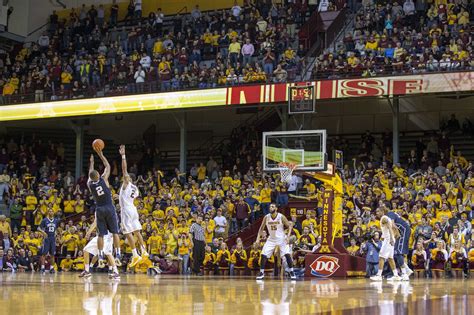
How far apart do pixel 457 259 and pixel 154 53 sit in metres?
19.1

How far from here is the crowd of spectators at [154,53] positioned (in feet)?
108

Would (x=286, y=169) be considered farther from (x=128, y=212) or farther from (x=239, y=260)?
(x=128, y=212)

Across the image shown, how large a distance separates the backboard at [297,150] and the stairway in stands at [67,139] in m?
15.5

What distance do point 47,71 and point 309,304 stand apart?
99.4ft

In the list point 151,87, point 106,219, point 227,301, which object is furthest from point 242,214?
point 227,301

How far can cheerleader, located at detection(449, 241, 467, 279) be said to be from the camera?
74.1 ft

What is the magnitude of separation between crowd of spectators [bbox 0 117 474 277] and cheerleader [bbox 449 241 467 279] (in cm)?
3

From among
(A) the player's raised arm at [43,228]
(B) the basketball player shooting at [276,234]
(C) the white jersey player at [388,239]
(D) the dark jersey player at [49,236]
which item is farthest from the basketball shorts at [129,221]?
(A) the player's raised arm at [43,228]

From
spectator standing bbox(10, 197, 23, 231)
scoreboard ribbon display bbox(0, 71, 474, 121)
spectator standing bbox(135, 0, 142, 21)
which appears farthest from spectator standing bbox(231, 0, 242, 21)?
spectator standing bbox(10, 197, 23, 231)

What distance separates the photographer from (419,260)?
75.7 ft

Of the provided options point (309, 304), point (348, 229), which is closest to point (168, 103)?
point (348, 229)

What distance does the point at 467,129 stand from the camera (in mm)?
31938

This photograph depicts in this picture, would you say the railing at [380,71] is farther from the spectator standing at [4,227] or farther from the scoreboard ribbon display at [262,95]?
the spectator standing at [4,227]

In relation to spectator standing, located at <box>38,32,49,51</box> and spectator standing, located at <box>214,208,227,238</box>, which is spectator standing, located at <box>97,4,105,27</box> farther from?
spectator standing, located at <box>214,208,227,238</box>
